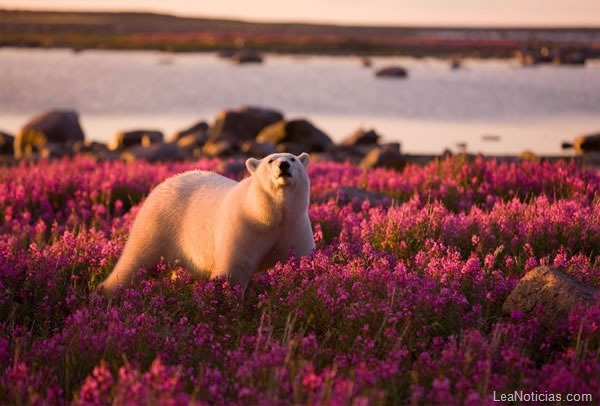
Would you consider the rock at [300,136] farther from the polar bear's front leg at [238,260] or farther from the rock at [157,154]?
the polar bear's front leg at [238,260]

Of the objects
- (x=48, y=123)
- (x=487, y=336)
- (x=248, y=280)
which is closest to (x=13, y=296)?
(x=248, y=280)

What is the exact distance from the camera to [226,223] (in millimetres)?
6152

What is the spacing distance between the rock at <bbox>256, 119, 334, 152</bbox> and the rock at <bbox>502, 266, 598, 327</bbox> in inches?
714

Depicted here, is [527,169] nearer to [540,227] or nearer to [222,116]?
[540,227]

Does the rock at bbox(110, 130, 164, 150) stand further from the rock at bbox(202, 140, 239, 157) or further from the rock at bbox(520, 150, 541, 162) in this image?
the rock at bbox(520, 150, 541, 162)

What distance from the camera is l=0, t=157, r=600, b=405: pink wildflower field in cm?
427

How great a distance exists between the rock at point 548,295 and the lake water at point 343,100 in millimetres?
19901

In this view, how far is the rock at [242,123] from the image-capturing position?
26.0 meters

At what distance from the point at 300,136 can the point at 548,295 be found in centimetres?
1907

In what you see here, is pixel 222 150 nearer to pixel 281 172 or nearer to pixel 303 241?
pixel 303 241

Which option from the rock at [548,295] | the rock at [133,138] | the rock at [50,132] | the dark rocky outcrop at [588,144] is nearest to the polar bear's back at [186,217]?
the rock at [548,295]

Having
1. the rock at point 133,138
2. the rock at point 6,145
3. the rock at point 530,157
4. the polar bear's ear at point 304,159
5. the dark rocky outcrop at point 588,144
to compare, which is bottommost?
the rock at point 6,145

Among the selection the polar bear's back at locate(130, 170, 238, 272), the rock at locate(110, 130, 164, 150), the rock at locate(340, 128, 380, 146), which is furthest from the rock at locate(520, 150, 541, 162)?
the rock at locate(110, 130, 164, 150)

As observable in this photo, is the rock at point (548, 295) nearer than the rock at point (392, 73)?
Yes
